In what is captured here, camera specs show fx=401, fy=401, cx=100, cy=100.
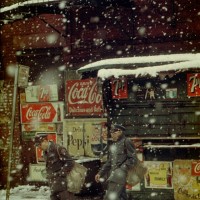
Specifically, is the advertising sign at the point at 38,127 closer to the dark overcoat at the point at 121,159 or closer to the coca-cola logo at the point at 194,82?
the dark overcoat at the point at 121,159

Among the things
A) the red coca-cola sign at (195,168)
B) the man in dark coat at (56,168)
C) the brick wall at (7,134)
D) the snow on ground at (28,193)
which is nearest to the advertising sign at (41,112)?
the brick wall at (7,134)

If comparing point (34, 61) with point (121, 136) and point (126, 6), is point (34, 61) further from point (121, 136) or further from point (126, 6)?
point (121, 136)

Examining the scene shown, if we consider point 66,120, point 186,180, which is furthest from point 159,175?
point 66,120

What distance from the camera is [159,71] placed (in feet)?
31.3

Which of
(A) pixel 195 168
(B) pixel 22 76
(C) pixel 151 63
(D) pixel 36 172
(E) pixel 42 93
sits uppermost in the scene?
(C) pixel 151 63

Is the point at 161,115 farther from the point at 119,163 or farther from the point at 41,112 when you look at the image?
the point at 41,112

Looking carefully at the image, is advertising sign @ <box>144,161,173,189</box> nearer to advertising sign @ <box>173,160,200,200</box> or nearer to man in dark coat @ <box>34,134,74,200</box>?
advertising sign @ <box>173,160,200,200</box>

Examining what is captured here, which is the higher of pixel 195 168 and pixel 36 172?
pixel 195 168

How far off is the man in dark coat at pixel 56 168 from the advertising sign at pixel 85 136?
4423 mm

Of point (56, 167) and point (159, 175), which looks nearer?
point (56, 167)

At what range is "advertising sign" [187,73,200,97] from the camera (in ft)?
32.7

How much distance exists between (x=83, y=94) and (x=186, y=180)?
428 centimetres

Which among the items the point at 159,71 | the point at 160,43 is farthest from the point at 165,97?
the point at 160,43

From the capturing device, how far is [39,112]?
1330 centimetres
